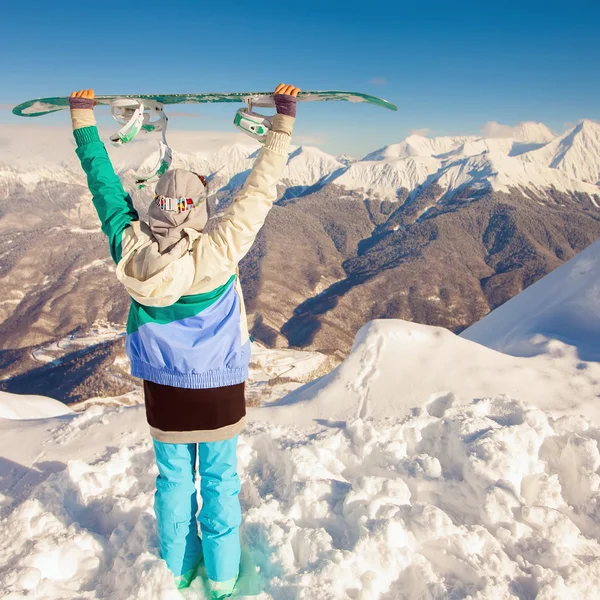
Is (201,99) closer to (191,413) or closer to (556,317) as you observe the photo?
(191,413)

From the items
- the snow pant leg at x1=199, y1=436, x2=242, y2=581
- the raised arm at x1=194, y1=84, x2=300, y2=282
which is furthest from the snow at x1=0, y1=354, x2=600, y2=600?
the raised arm at x1=194, y1=84, x2=300, y2=282

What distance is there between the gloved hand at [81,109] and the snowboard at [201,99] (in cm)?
17

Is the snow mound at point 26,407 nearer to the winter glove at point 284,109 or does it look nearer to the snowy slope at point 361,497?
the snowy slope at point 361,497

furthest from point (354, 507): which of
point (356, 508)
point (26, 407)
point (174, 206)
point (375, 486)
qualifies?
point (26, 407)

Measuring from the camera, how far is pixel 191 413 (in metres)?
2.66

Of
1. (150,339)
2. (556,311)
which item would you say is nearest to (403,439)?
(150,339)

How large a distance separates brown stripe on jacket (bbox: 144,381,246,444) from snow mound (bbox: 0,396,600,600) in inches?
28.8

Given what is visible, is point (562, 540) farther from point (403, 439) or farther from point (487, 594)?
point (403, 439)

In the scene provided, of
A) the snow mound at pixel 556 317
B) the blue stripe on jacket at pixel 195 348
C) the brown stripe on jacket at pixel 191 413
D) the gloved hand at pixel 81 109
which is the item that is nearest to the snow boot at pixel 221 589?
the brown stripe on jacket at pixel 191 413

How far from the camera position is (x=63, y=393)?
9500cm

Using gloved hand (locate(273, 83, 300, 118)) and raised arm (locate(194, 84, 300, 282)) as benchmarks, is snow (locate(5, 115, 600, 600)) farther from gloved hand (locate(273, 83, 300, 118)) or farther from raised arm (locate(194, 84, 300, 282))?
gloved hand (locate(273, 83, 300, 118))

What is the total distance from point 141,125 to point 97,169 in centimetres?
43

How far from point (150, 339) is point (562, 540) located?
273 centimetres

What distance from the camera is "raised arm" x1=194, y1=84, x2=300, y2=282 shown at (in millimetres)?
2350
